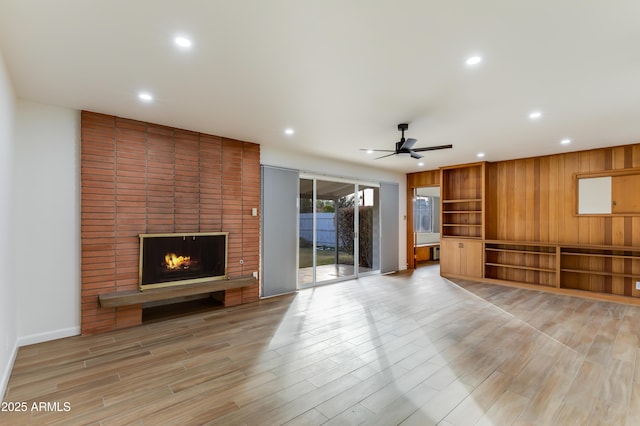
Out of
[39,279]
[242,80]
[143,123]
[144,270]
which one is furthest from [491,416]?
[143,123]

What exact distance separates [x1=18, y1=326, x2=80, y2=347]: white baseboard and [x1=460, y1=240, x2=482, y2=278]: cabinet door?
7190 millimetres

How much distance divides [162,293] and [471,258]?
632 centimetres

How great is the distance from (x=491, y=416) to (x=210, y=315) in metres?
3.58

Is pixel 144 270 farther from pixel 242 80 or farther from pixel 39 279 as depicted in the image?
pixel 242 80

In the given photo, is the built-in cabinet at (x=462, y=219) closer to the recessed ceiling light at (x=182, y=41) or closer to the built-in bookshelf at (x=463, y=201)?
the built-in bookshelf at (x=463, y=201)

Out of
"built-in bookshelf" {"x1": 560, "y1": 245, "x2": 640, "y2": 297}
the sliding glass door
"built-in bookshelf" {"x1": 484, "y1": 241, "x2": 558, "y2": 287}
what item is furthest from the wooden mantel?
"built-in bookshelf" {"x1": 560, "y1": 245, "x2": 640, "y2": 297}

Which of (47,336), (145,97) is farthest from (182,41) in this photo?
(47,336)

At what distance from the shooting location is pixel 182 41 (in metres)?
2.31

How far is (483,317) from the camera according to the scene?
433 cm

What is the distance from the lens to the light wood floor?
2199mm

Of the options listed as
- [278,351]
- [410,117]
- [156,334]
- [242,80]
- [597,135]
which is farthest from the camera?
[597,135]

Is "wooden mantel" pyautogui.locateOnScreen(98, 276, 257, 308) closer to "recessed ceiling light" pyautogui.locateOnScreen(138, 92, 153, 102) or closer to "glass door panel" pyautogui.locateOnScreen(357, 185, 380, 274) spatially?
"recessed ceiling light" pyautogui.locateOnScreen(138, 92, 153, 102)

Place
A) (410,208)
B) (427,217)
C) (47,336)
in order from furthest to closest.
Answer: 1. (427,217)
2. (410,208)
3. (47,336)

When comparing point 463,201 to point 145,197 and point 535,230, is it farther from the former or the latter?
point 145,197
